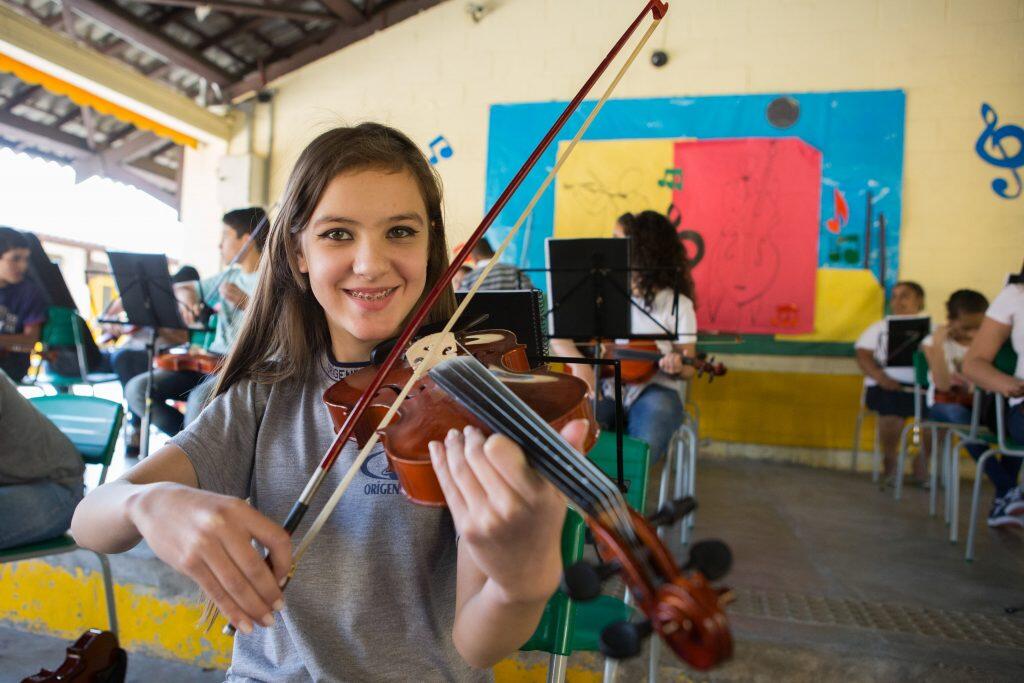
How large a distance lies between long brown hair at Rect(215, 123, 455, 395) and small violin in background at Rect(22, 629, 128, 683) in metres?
0.65

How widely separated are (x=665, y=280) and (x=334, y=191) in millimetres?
2341

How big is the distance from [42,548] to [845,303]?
4.58 metres

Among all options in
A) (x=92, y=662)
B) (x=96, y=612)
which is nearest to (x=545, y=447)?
(x=92, y=662)

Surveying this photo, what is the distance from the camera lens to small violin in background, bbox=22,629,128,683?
4.10 feet

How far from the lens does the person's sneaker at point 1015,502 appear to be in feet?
9.09

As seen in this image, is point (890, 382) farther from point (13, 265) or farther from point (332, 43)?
point (13, 265)

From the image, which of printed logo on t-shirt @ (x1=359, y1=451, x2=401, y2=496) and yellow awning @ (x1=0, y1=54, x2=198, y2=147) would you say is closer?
printed logo on t-shirt @ (x1=359, y1=451, x2=401, y2=496)

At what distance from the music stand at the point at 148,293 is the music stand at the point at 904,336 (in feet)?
13.0

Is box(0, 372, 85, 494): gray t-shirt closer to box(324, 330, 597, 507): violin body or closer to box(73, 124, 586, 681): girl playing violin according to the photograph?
box(73, 124, 586, 681): girl playing violin

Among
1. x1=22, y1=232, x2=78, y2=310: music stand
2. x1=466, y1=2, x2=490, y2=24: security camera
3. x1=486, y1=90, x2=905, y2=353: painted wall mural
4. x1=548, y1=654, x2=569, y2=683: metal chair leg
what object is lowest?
x1=548, y1=654, x2=569, y2=683: metal chair leg

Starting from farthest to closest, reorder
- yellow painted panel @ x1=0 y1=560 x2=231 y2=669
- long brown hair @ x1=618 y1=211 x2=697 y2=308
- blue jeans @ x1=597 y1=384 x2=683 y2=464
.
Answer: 1. long brown hair @ x1=618 y1=211 x2=697 y2=308
2. blue jeans @ x1=597 y1=384 x2=683 y2=464
3. yellow painted panel @ x1=0 y1=560 x2=231 y2=669

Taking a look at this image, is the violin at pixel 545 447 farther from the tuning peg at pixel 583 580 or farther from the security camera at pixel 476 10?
the security camera at pixel 476 10

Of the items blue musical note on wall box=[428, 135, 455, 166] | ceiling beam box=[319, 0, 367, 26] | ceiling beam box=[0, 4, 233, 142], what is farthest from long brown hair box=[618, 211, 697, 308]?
ceiling beam box=[0, 4, 233, 142]

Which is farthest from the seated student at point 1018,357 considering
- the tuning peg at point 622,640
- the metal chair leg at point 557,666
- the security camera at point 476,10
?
the security camera at point 476,10
